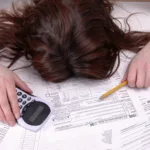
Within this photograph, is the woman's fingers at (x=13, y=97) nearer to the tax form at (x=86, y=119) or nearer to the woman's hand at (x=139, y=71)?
the tax form at (x=86, y=119)

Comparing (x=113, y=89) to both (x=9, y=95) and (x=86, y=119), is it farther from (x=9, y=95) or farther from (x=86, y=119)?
(x=9, y=95)

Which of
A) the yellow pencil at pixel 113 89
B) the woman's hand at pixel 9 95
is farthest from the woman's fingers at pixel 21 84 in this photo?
the yellow pencil at pixel 113 89

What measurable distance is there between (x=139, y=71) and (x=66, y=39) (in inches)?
7.0

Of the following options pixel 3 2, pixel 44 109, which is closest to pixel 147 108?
pixel 44 109

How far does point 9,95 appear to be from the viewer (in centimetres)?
54

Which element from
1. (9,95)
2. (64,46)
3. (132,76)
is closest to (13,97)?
(9,95)

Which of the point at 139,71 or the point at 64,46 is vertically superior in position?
the point at 64,46

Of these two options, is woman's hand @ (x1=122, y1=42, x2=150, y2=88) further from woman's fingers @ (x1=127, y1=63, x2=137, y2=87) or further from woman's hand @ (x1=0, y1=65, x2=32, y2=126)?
woman's hand @ (x1=0, y1=65, x2=32, y2=126)

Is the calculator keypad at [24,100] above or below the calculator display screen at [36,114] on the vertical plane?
above

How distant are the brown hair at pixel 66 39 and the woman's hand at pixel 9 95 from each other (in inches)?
2.0

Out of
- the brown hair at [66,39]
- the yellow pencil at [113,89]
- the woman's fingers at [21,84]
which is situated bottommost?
the yellow pencil at [113,89]

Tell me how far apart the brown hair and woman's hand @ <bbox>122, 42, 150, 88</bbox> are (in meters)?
0.04

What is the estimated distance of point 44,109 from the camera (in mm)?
542

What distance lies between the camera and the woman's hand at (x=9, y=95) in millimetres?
528
